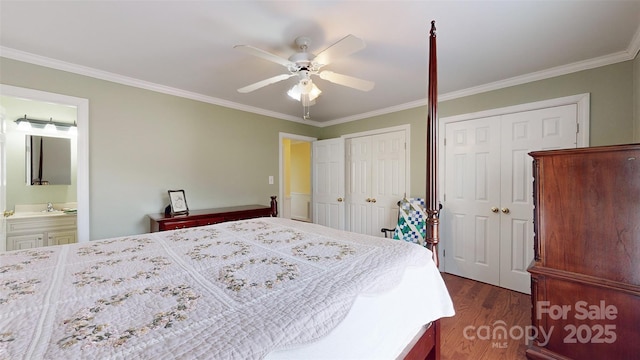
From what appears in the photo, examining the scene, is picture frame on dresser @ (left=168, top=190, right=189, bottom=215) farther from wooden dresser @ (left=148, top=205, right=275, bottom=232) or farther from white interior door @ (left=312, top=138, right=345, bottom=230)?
white interior door @ (left=312, top=138, right=345, bottom=230)

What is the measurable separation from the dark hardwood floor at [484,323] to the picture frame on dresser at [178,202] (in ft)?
9.22

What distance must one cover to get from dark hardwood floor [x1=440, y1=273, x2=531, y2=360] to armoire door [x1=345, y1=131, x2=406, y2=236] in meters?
1.30

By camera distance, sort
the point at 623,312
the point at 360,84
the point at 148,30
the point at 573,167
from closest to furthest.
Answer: the point at 623,312
the point at 573,167
the point at 148,30
the point at 360,84

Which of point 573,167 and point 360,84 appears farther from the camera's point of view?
point 360,84

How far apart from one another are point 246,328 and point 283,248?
0.69m

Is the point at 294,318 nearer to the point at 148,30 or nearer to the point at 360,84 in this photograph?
the point at 360,84

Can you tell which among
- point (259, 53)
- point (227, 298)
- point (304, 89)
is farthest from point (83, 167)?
point (227, 298)

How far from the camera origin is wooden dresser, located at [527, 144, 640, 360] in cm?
142

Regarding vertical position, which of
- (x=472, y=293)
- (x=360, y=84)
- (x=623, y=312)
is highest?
(x=360, y=84)

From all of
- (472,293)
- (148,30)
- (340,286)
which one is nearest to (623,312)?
(472,293)

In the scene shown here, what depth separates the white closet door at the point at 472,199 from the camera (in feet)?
9.16

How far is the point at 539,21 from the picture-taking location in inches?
64.9

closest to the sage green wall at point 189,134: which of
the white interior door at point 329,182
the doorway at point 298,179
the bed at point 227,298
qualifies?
the white interior door at point 329,182

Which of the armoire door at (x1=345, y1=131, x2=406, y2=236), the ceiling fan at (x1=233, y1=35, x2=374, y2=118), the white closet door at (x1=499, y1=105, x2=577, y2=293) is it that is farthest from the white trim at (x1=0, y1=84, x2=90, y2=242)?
the white closet door at (x1=499, y1=105, x2=577, y2=293)
